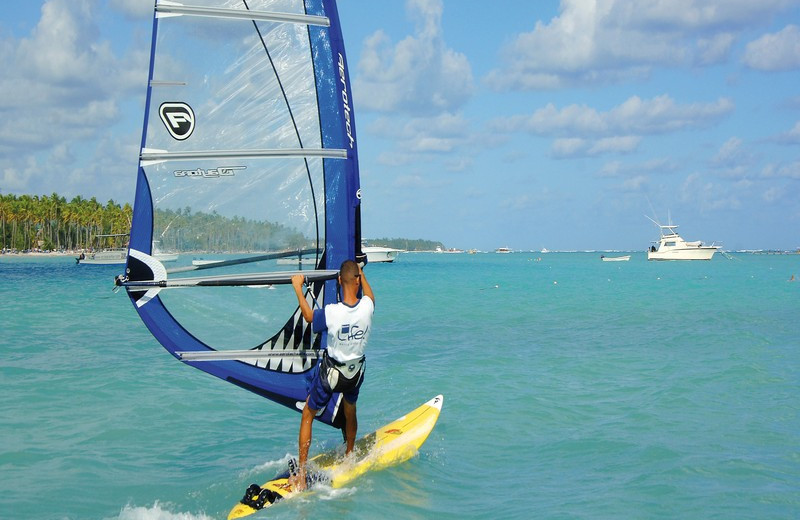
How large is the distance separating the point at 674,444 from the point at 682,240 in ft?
280

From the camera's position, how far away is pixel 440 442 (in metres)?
7.53

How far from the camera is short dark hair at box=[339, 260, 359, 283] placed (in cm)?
507

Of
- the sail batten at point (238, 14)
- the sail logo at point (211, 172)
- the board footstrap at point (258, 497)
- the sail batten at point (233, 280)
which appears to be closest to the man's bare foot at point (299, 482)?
→ the board footstrap at point (258, 497)

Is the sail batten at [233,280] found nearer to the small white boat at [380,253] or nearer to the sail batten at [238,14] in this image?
the sail batten at [238,14]

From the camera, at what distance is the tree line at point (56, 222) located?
3789 inches

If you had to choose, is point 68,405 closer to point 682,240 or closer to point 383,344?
point 383,344

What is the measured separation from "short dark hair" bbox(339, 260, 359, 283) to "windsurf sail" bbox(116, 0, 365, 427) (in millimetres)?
241

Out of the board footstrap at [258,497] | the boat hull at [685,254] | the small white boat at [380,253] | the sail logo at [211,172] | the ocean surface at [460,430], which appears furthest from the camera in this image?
the boat hull at [685,254]

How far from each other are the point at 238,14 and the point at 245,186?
44.2 inches

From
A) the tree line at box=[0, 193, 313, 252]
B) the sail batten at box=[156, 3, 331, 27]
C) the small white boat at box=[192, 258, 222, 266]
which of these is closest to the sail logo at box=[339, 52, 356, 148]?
the sail batten at box=[156, 3, 331, 27]

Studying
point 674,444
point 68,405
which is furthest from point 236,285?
point 68,405

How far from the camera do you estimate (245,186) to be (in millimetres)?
5246

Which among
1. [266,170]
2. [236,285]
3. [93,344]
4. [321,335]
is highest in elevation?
[266,170]

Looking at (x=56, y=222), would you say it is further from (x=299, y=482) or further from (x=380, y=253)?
(x=299, y=482)
